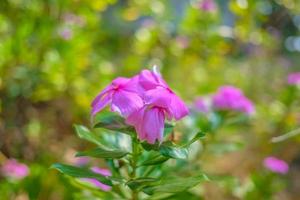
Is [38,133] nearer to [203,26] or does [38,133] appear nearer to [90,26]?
[90,26]

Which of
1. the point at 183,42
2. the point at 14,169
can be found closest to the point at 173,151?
the point at 14,169

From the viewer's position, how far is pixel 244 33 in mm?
2172

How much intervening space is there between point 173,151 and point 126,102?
111 millimetres

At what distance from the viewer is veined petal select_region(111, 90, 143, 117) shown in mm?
793

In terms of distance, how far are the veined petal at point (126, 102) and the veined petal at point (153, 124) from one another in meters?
0.02

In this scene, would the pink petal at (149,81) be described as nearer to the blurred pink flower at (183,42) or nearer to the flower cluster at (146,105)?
the flower cluster at (146,105)

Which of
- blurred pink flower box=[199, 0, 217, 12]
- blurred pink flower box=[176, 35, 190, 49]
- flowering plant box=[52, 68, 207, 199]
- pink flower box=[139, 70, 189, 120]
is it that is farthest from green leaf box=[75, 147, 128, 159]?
blurred pink flower box=[176, 35, 190, 49]

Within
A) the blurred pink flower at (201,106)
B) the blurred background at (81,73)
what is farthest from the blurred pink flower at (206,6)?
the blurred pink flower at (201,106)

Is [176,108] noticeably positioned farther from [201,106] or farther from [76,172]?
[201,106]

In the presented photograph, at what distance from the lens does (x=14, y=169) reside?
1689mm

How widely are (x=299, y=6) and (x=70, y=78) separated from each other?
95cm

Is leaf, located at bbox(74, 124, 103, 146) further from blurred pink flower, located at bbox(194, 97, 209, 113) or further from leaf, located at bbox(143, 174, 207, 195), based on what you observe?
blurred pink flower, located at bbox(194, 97, 209, 113)

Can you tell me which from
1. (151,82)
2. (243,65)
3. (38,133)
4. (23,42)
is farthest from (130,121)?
(243,65)

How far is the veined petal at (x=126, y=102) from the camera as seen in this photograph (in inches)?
31.2
